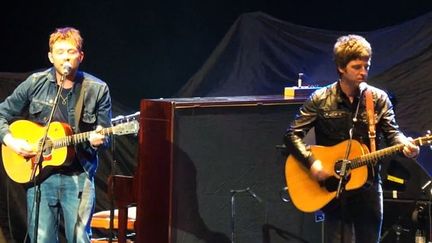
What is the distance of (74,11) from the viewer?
9852 mm

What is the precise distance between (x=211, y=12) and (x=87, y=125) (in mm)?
3886

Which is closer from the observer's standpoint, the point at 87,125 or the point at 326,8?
the point at 87,125

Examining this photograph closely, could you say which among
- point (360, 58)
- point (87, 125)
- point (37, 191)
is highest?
point (360, 58)

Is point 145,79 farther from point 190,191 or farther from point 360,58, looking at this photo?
point 360,58

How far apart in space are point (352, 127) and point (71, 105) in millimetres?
2171

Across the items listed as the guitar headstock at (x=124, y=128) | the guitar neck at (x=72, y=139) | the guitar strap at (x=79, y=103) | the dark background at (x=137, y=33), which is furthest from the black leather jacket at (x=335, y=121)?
Result: the dark background at (x=137, y=33)

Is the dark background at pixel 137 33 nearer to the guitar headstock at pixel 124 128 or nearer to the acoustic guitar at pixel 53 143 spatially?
the acoustic guitar at pixel 53 143

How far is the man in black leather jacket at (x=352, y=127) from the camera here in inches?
198

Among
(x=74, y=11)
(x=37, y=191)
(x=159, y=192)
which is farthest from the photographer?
(x=74, y=11)

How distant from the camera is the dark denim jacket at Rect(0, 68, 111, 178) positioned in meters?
5.66

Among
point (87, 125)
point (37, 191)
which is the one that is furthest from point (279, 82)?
point (37, 191)

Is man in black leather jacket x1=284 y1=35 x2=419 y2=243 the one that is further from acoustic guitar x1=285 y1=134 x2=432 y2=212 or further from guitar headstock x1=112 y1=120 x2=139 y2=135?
guitar headstock x1=112 y1=120 x2=139 y2=135

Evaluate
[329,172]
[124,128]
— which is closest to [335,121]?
[329,172]

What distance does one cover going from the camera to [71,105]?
5695 mm
